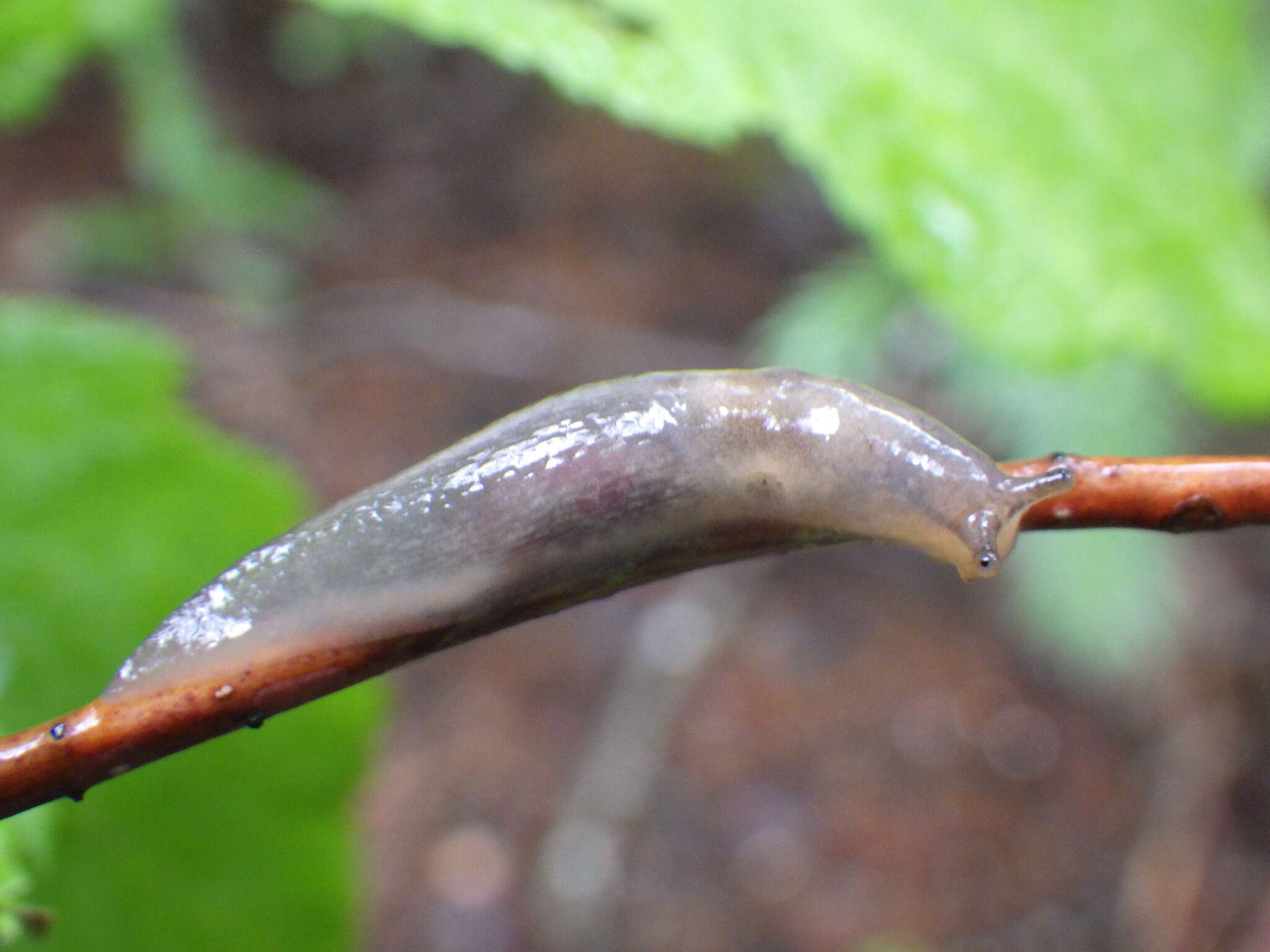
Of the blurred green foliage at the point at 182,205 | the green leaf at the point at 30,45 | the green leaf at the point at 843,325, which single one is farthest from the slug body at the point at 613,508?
the blurred green foliage at the point at 182,205

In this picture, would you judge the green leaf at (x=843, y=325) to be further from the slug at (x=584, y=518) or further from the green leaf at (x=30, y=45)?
the green leaf at (x=30, y=45)

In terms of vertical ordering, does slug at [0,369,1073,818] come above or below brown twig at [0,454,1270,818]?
above

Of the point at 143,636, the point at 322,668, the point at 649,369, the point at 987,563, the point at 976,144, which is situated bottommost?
the point at 322,668

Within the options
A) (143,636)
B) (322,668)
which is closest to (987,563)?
(322,668)

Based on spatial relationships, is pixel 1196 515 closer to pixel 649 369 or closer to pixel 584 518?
pixel 584 518

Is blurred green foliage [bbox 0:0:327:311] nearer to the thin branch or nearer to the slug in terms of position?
the slug

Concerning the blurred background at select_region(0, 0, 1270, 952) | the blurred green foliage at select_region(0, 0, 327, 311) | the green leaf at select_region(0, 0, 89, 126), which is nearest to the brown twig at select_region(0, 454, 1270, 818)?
the blurred background at select_region(0, 0, 1270, 952)
